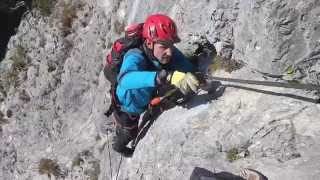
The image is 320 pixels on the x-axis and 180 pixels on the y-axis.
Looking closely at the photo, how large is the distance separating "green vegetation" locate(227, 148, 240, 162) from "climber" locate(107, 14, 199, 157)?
0.94 meters

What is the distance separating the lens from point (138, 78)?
312 inches

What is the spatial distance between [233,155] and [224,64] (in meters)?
1.80

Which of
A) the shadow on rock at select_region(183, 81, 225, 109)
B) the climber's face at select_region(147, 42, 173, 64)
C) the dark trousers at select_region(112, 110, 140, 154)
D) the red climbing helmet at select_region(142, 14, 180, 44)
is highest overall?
the red climbing helmet at select_region(142, 14, 180, 44)

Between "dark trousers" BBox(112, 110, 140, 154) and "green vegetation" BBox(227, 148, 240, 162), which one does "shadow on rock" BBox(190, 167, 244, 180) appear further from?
"dark trousers" BBox(112, 110, 140, 154)

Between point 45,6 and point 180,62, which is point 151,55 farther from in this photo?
point 45,6

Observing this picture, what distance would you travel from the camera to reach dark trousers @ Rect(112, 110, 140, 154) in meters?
9.62

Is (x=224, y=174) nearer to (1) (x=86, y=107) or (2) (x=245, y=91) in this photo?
(2) (x=245, y=91)

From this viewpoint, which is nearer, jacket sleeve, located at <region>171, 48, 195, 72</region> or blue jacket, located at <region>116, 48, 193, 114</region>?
blue jacket, located at <region>116, 48, 193, 114</region>

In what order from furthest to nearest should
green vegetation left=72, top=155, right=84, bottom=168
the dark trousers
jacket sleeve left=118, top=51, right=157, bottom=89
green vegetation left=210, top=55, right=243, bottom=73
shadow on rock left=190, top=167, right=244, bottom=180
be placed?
1. green vegetation left=72, top=155, right=84, bottom=168
2. the dark trousers
3. green vegetation left=210, top=55, right=243, bottom=73
4. jacket sleeve left=118, top=51, right=157, bottom=89
5. shadow on rock left=190, top=167, right=244, bottom=180

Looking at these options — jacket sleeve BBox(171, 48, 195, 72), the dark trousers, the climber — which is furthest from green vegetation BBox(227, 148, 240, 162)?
the dark trousers

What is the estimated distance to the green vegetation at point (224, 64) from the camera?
849cm

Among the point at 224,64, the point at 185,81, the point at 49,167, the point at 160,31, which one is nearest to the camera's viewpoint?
the point at 185,81

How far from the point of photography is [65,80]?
1612 centimetres

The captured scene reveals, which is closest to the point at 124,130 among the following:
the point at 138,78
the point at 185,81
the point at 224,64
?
the point at 138,78
